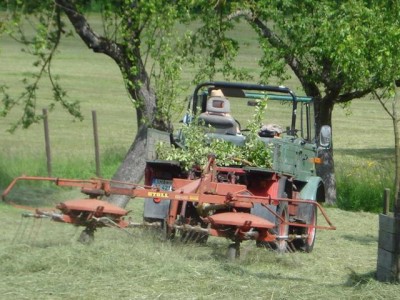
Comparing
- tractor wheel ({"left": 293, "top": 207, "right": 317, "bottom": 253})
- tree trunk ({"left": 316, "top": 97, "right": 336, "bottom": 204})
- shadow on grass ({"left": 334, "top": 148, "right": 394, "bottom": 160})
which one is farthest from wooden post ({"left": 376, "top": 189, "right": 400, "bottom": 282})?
shadow on grass ({"left": 334, "top": 148, "right": 394, "bottom": 160})

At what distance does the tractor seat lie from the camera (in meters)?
13.1

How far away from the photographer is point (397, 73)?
16.8 meters

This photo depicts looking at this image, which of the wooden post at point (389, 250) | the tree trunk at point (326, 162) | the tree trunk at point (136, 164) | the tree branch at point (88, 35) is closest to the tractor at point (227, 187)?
the wooden post at point (389, 250)

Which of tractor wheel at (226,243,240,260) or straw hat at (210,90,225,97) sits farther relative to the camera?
straw hat at (210,90,225,97)

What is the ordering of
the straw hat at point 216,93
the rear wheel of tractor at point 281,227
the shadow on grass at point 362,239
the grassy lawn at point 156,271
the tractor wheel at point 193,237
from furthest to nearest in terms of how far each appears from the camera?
1. the shadow on grass at point 362,239
2. the straw hat at point 216,93
3. the rear wheel of tractor at point 281,227
4. the tractor wheel at point 193,237
5. the grassy lawn at point 156,271

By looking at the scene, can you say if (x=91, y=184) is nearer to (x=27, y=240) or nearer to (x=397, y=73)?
(x=27, y=240)

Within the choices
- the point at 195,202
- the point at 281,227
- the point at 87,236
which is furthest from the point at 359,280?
the point at 281,227

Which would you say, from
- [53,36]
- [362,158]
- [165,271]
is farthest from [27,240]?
[362,158]

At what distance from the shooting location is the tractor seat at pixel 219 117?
13.1m

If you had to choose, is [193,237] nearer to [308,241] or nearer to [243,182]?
[243,182]

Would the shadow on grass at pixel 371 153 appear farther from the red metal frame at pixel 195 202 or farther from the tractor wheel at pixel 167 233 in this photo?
the red metal frame at pixel 195 202

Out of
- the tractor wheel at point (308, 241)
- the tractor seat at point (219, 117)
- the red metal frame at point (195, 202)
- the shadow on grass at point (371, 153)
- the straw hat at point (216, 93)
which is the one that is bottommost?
the shadow on grass at point (371, 153)

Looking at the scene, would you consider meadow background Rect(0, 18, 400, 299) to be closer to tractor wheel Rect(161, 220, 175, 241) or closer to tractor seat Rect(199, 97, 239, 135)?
tractor wheel Rect(161, 220, 175, 241)

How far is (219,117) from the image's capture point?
43.1 feet
